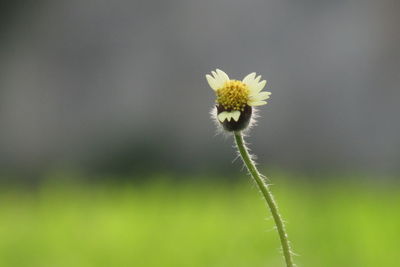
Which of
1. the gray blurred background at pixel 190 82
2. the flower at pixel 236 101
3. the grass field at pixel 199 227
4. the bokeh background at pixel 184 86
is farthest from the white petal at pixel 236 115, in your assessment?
the gray blurred background at pixel 190 82

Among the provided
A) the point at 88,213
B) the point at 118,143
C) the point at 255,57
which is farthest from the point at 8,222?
the point at 255,57

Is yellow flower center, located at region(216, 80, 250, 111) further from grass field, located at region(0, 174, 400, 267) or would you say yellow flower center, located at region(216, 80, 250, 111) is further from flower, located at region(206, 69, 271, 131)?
grass field, located at region(0, 174, 400, 267)

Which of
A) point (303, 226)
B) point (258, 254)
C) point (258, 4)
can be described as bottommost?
point (258, 254)

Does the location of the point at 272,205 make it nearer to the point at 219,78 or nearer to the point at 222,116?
the point at 222,116

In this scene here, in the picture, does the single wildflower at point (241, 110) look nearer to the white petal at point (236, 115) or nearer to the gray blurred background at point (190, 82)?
the white petal at point (236, 115)

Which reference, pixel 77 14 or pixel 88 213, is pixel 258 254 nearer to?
pixel 88 213

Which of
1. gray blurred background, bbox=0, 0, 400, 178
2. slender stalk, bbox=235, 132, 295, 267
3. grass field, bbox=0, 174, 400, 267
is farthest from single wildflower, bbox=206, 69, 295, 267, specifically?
gray blurred background, bbox=0, 0, 400, 178
